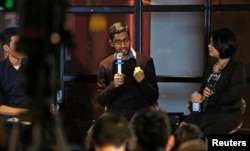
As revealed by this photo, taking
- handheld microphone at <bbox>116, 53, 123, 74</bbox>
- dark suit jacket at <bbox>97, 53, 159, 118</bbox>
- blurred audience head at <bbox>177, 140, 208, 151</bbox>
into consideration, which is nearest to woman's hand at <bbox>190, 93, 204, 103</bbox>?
dark suit jacket at <bbox>97, 53, 159, 118</bbox>

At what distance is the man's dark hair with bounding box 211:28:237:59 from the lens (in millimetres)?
4922

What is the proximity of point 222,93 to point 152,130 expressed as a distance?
6.42 feet

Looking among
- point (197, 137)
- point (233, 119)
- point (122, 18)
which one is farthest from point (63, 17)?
point (122, 18)

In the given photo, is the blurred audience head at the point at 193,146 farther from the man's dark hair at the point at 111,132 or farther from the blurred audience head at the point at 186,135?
the man's dark hair at the point at 111,132

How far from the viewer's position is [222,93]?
4.85 metres

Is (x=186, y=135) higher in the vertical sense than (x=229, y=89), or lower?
lower

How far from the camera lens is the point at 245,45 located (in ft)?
19.6

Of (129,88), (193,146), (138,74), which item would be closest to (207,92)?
(138,74)

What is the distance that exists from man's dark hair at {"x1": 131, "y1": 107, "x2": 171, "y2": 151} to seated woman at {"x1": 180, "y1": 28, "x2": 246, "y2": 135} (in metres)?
1.81

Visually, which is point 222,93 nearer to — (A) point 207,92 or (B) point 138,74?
(A) point 207,92

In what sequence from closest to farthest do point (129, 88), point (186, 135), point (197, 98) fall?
point (186, 135) → point (197, 98) → point (129, 88)

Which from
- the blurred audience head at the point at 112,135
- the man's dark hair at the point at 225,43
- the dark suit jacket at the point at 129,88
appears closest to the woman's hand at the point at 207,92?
the man's dark hair at the point at 225,43

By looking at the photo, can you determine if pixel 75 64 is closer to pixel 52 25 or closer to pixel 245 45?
pixel 245 45

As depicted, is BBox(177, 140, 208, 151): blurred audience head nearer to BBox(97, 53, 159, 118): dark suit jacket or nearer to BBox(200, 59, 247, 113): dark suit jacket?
BBox(200, 59, 247, 113): dark suit jacket
